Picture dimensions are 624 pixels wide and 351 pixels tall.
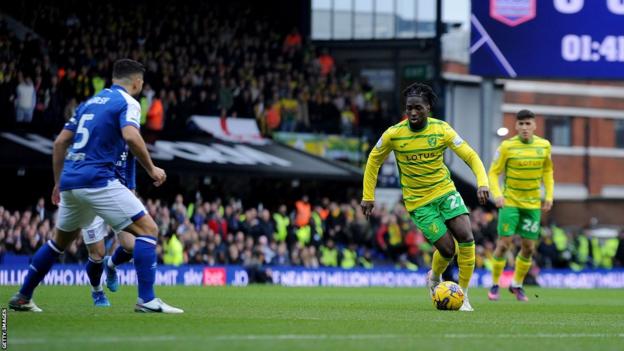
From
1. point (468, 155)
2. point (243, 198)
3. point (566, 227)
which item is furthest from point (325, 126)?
point (468, 155)

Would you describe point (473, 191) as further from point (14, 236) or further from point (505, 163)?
point (505, 163)

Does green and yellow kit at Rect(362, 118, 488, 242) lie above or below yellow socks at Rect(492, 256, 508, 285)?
above

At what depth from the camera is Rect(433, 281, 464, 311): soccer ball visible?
13539mm

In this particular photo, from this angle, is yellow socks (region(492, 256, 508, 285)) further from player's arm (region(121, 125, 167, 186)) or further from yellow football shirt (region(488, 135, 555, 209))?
player's arm (region(121, 125, 167, 186))

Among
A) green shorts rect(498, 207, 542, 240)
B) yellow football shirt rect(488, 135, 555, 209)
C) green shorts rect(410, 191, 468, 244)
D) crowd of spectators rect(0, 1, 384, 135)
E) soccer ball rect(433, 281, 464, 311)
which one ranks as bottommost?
soccer ball rect(433, 281, 464, 311)

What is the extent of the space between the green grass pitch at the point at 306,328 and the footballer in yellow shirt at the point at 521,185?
3075 millimetres

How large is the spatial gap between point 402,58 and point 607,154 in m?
13.7

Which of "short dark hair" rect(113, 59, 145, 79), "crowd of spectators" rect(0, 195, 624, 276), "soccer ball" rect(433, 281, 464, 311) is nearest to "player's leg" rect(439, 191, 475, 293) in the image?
"soccer ball" rect(433, 281, 464, 311)

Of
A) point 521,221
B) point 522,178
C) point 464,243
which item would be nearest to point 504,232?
point 521,221

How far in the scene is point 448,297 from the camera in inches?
533

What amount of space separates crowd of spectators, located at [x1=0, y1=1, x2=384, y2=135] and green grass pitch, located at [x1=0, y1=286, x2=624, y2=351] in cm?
1421

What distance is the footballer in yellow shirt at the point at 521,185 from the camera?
58.0ft

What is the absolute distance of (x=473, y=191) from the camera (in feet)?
131

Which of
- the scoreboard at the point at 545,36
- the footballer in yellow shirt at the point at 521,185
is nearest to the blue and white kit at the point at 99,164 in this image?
the footballer in yellow shirt at the point at 521,185
